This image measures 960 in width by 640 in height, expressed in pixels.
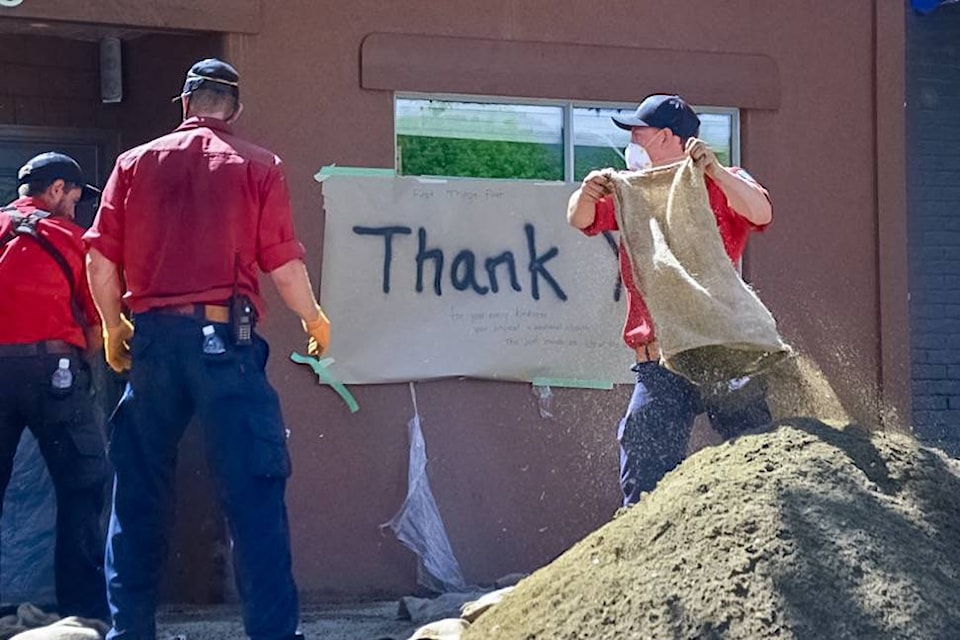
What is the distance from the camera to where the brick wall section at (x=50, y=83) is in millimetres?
7930

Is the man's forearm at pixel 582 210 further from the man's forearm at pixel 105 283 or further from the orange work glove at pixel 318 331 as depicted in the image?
the man's forearm at pixel 105 283

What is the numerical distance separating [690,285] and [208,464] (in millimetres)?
1679

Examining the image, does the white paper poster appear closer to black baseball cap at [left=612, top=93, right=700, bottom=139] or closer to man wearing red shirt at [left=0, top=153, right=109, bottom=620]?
man wearing red shirt at [left=0, top=153, right=109, bottom=620]

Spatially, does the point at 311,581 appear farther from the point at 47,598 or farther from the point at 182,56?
the point at 182,56

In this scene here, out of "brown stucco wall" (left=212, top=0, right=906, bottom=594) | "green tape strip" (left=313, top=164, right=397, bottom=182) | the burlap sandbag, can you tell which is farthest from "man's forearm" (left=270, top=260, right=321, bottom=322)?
"green tape strip" (left=313, top=164, right=397, bottom=182)

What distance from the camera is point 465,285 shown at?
295 inches

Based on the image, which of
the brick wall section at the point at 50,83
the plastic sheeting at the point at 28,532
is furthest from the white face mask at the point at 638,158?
the brick wall section at the point at 50,83

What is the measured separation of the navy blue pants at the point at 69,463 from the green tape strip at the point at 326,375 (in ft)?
3.77

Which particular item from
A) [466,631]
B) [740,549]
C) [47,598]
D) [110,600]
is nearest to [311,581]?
[47,598]

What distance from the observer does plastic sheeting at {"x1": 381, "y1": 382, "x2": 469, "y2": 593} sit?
24.0 feet

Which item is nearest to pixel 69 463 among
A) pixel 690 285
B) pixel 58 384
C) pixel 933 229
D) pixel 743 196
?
pixel 58 384

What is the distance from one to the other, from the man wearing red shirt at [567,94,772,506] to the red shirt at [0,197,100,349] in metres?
2.19

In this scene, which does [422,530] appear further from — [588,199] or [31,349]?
[588,199]

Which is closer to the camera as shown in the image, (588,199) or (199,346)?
(199,346)
